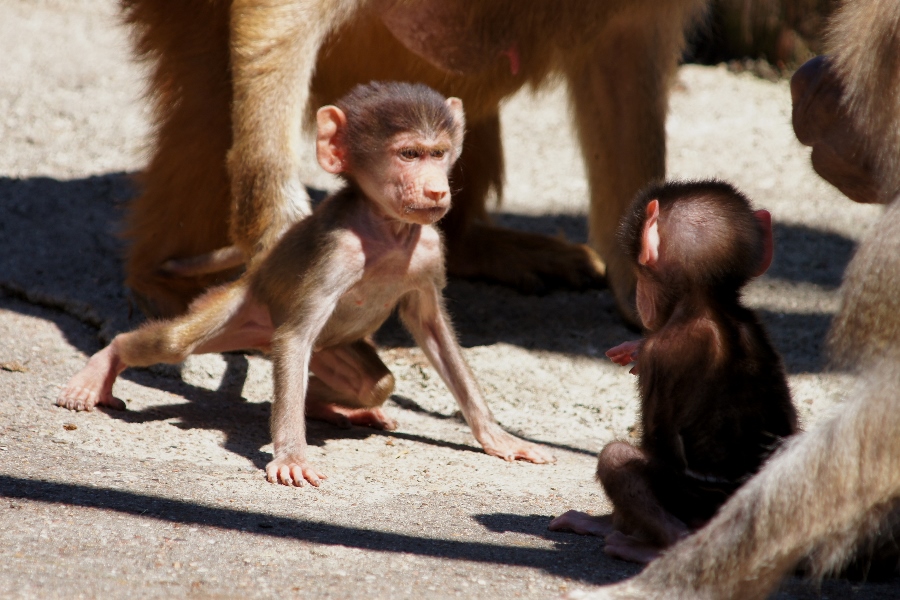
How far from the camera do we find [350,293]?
12.7ft

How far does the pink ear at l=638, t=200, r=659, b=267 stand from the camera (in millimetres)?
2900

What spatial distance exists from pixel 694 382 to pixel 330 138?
162 cm

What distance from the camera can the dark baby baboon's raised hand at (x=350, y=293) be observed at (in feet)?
11.9

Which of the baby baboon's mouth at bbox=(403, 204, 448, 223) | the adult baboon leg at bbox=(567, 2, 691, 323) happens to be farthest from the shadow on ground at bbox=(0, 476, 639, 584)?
the adult baboon leg at bbox=(567, 2, 691, 323)

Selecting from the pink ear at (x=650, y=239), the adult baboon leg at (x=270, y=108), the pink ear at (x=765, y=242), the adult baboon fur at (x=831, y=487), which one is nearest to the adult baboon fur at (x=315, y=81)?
the adult baboon leg at (x=270, y=108)

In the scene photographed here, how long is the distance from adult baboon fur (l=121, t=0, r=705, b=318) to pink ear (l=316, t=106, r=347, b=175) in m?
0.35

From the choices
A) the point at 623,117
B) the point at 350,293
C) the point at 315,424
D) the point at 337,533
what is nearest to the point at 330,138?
the point at 350,293

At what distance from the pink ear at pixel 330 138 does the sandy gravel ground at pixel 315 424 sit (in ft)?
3.33

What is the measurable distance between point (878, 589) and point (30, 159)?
542 centimetres

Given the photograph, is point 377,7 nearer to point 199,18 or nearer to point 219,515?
point 199,18

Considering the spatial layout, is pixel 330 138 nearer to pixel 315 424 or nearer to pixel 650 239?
pixel 315 424

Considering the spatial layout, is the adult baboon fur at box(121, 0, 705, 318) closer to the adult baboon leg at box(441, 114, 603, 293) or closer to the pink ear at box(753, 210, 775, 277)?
the adult baboon leg at box(441, 114, 603, 293)

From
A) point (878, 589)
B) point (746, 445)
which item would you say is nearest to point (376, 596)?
point (746, 445)

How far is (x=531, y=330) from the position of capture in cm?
530
